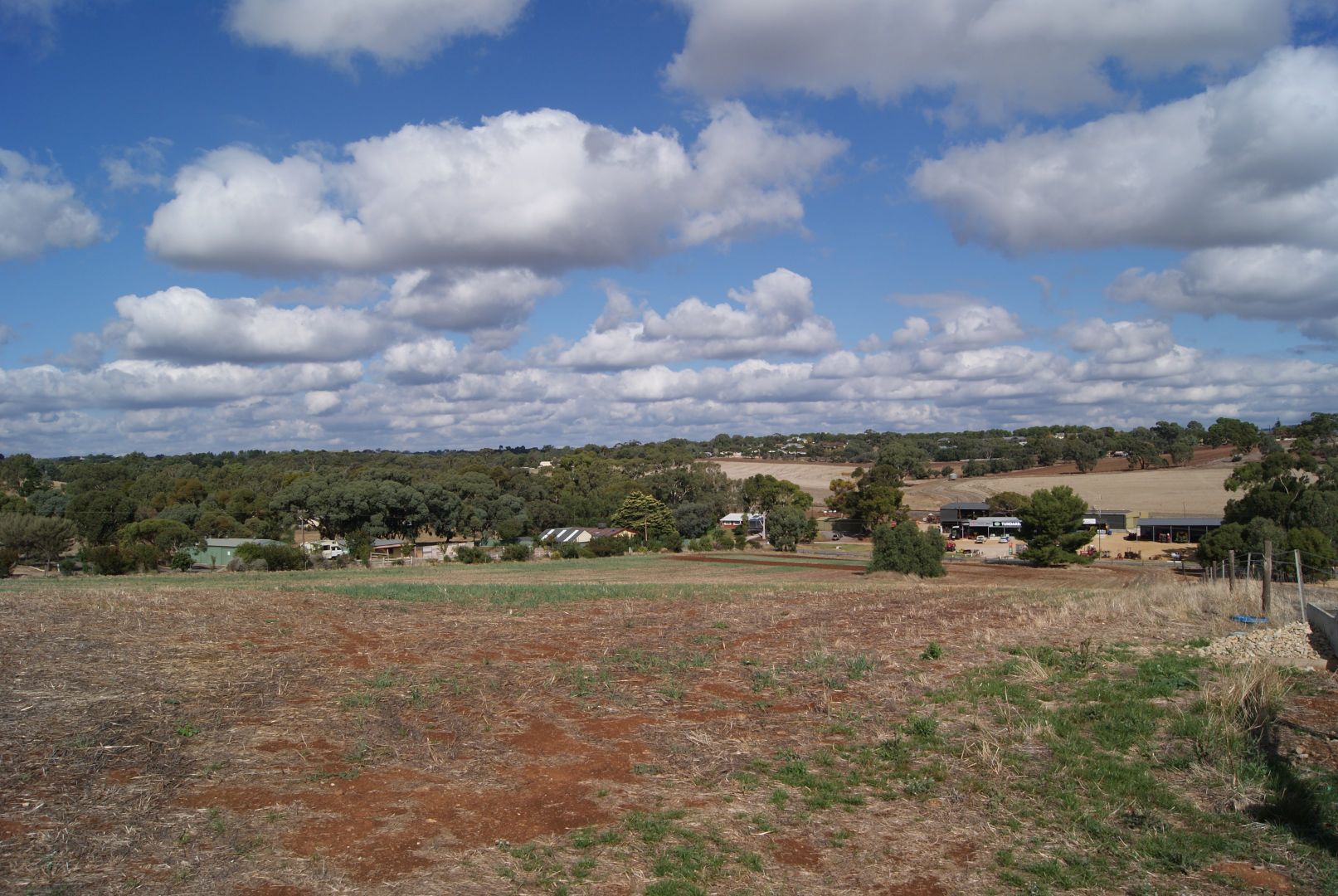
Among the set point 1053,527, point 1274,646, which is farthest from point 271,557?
point 1274,646

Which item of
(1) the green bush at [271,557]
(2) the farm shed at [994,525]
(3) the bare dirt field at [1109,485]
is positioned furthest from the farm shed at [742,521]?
(1) the green bush at [271,557]

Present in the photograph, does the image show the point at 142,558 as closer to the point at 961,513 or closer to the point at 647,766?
the point at 647,766

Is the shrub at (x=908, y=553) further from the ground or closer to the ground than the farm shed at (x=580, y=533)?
further from the ground

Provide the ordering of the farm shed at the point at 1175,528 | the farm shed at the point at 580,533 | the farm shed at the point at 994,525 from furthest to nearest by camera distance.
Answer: the farm shed at the point at 994,525 → the farm shed at the point at 580,533 → the farm shed at the point at 1175,528

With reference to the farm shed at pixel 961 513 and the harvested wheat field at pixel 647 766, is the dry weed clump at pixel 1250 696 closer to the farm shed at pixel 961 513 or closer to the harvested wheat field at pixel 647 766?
the harvested wheat field at pixel 647 766

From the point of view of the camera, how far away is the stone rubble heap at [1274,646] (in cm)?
1515

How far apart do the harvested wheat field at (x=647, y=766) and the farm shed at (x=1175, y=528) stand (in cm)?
8536

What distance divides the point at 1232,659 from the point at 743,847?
11433 millimetres

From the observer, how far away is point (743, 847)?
302 inches

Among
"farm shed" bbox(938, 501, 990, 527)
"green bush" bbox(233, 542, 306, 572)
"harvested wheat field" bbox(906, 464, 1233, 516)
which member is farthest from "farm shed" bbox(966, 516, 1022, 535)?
"green bush" bbox(233, 542, 306, 572)

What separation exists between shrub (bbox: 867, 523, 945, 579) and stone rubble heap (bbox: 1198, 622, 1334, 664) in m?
29.7

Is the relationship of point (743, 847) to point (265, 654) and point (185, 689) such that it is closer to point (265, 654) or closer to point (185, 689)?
point (185, 689)

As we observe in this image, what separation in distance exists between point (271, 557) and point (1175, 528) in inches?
3474

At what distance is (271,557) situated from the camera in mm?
64062
